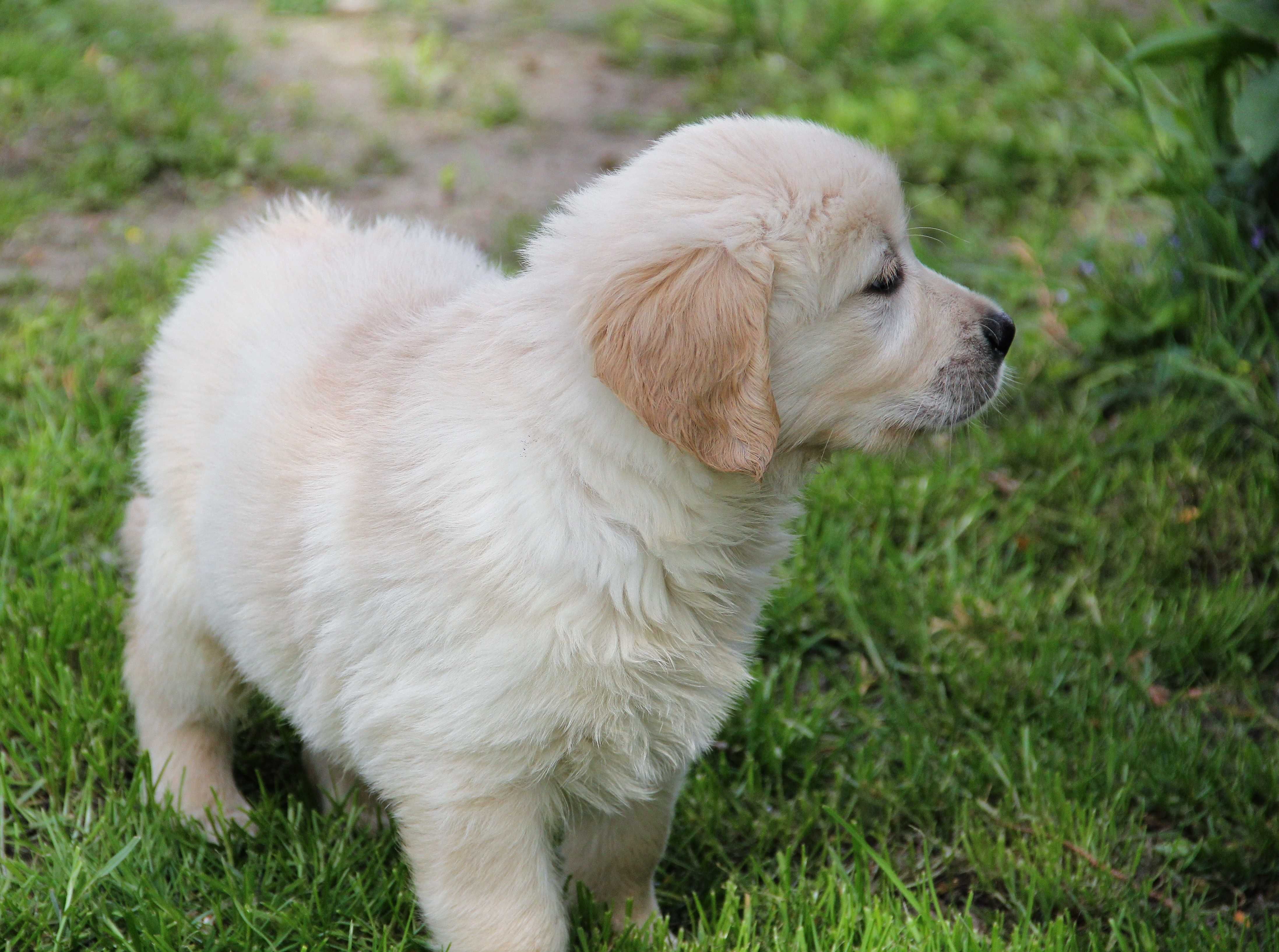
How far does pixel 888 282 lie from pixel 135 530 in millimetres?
1815

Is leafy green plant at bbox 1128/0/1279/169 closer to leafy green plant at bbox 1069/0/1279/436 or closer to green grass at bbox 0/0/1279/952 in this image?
leafy green plant at bbox 1069/0/1279/436

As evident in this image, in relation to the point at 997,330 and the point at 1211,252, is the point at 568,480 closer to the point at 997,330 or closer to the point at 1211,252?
the point at 997,330

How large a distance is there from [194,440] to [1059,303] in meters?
2.98

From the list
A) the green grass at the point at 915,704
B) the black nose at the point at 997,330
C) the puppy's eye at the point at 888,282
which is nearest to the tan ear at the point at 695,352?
the puppy's eye at the point at 888,282

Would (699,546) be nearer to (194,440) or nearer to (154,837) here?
(194,440)

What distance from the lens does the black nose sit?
7.58ft

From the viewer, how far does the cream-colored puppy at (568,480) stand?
1991mm

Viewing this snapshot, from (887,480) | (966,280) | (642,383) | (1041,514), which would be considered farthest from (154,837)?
(966,280)

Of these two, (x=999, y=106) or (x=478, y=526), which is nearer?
(x=478, y=526)

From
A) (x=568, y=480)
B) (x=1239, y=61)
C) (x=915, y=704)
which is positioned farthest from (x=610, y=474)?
(x=1239, y=61)

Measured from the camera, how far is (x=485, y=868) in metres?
2.17

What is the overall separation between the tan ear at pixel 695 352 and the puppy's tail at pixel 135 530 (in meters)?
1.44

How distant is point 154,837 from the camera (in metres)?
2.54

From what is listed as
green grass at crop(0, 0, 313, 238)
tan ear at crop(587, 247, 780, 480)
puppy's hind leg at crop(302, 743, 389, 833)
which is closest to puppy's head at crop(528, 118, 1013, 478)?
tan ear at crop(587, 247, 780, 480)
